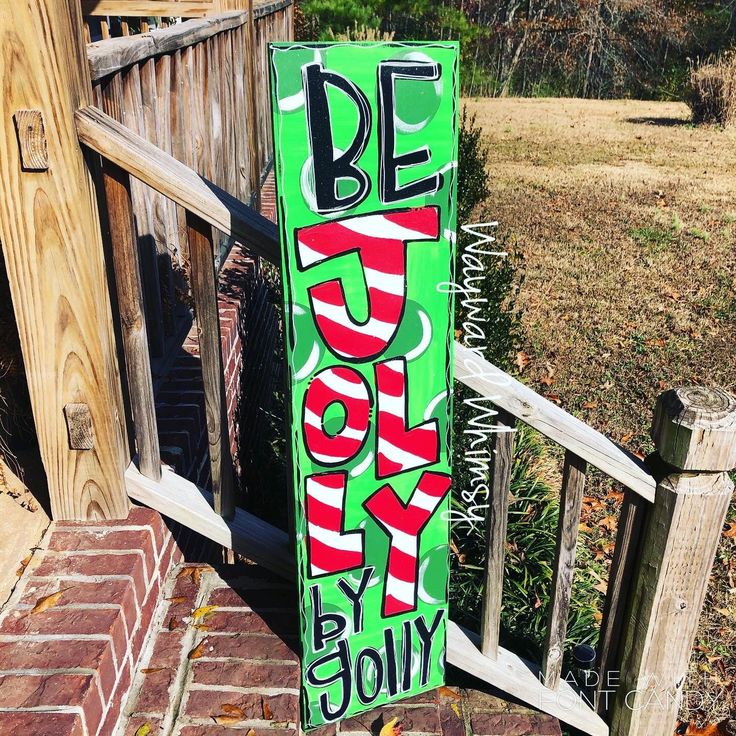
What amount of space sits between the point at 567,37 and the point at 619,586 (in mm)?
22781

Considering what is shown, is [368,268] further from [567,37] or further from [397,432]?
[567,37]

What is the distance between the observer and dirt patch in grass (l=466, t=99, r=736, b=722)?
4.76 m

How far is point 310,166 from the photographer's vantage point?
1697 mm

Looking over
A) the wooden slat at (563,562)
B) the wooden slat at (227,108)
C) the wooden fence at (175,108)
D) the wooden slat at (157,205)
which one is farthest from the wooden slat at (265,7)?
the wooden slat at (563,562)

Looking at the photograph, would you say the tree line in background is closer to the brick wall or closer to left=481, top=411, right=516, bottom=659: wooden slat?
the brick wall

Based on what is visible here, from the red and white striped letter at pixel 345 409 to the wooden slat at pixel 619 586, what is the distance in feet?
2.42

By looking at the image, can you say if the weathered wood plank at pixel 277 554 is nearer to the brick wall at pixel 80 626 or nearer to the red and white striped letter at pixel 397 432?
the brick wall at pixel 80 626

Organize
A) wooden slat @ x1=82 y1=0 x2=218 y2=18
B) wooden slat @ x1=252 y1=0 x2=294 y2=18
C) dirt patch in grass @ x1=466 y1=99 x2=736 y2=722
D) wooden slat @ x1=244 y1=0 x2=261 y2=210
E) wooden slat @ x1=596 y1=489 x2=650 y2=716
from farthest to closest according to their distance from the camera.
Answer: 1. wooden slat @ x1=252 y1=0 x2=294 y2=18
2. wooden slat @ x1=244 y1=0 x2=261 y2=210
3. dirt patch in grass @ x1=466 y1=99 x2=736 y2=722
4. wooden slat @ x1=82 y1=0 x2=218 y2=18
5. wooden slat @ x1=596 y1=489 x2=650 y2=716

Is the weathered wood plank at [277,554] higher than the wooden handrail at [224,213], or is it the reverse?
the wooden handrail at [224,213]

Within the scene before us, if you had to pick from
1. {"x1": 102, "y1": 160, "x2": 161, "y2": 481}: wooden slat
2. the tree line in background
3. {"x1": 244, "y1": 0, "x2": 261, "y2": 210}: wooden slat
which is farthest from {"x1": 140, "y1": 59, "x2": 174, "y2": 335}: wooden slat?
the tree line in background

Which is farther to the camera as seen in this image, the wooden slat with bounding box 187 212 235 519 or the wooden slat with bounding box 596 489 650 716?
the wooden slat with bounding box 596 489 650 716

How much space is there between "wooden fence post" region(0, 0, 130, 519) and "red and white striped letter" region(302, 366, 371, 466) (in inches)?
24.3

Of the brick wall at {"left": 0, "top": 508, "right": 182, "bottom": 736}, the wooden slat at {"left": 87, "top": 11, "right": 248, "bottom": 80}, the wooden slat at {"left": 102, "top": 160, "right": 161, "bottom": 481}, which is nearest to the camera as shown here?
the brick wall at {"left": 0, "top": 508, "right": 182, "bottom": 736}

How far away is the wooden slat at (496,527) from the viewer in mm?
1998
